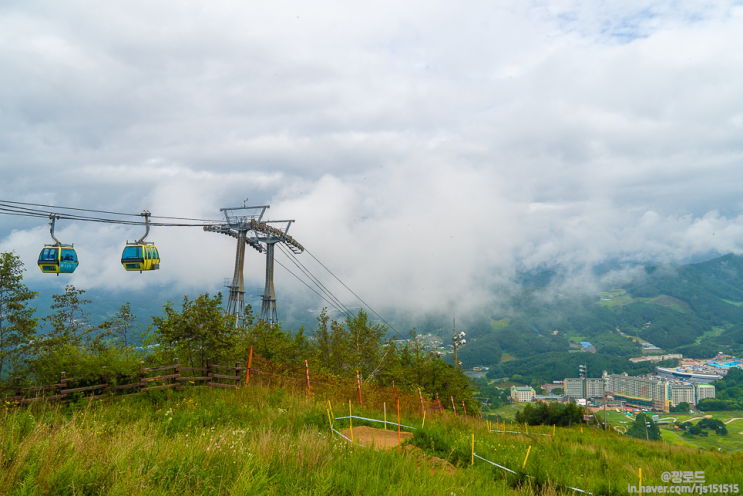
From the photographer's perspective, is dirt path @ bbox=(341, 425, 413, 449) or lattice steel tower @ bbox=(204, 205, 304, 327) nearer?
dirt path @ bbox=(341, 425, 413, 449)

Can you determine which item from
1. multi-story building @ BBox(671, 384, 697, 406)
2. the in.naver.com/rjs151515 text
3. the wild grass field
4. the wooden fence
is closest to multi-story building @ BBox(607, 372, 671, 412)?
multi-story building @ BBox(671, 384, 697, 406)

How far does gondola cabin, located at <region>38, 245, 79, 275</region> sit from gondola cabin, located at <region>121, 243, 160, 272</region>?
6.46ft

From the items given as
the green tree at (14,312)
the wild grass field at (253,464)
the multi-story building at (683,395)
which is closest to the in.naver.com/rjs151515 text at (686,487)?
the wild grass field at (253,464)

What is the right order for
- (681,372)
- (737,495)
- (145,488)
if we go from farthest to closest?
(681,372), (737,495), (145,488)

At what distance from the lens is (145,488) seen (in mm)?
4012

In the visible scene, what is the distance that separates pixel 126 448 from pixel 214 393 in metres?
8.46

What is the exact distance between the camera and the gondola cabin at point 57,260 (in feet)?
52.1

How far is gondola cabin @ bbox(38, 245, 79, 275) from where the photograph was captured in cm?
1588

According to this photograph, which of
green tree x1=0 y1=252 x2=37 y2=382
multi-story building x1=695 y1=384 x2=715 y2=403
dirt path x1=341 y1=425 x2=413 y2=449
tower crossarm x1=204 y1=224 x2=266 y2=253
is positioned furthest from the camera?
multi-story building x1=695 y1=384 x2=715 y2=403

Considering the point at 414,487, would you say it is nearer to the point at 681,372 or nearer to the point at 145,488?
the point at 145,488

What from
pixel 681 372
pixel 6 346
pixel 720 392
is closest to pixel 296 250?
pixel 6 346

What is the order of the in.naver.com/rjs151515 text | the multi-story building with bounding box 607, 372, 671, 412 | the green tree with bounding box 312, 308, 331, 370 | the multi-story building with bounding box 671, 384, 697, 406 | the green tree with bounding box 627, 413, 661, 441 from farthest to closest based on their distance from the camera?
1. the multi-story building with bounding box 607, 372, 671, 412
2. the multi-story building with bounding box 671, 384, 697, 406
3. the green tree with bounding box 627, 413, 661, 441
4. the green tree with bounding box 312, 308, 331, 370
5. the in.naver.com/rjs151515 text

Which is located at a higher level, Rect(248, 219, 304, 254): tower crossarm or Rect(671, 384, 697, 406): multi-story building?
Rect(248, 219, 304, 254): tower crossarm

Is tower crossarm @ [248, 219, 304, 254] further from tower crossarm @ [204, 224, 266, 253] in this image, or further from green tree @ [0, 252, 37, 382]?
green tree @ [0, 252, 37, 382]
